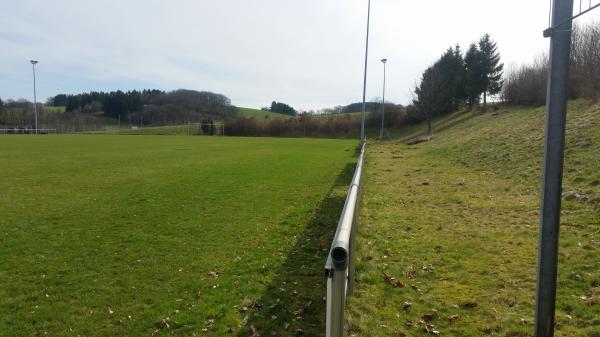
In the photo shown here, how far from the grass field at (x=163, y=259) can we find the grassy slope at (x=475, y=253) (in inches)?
34.5

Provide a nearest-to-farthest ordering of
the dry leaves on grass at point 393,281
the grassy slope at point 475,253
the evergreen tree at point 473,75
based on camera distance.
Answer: the grassy slope at point 475,253 → the dry leaves on grass at point 393,281 → the evergreen tree at point 473,75

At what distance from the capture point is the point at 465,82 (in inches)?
2512

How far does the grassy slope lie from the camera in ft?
15.3

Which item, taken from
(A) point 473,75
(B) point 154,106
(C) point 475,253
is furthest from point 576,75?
(B) point 154,106

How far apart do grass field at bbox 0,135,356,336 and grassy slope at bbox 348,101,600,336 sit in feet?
2.87

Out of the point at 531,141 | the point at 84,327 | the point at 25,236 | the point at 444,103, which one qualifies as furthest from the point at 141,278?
the point at 444,103

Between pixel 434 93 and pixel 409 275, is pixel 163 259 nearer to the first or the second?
pixel 409 275

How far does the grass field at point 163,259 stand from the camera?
4828mm

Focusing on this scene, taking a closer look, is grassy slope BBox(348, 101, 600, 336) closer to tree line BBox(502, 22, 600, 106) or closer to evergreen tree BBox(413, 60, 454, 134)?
tree line BBox(502, 22, 600, 106)

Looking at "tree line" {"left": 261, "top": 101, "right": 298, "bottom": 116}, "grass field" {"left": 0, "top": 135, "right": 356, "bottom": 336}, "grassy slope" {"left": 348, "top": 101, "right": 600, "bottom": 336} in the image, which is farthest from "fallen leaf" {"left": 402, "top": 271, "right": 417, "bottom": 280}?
"tree line" {"left": 261, "top": 101, "right": 298, "bottom": 116}

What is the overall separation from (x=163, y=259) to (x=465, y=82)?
64052 millimetres

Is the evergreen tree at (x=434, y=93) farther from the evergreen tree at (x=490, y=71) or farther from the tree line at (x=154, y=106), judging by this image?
the tree line at (x=154, y=106)

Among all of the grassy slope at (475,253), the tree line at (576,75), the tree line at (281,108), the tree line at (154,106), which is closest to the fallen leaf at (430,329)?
the grassy slope at (475,253)

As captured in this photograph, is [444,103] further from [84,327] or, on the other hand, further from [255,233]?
[84,327]
